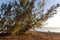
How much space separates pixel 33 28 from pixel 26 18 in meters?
0.98

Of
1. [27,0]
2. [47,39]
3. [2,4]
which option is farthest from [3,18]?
[47,39]

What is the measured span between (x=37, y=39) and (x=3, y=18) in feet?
9.69

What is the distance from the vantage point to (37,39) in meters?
15.9

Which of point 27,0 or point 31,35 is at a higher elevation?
point 27,0

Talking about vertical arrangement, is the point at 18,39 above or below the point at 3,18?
below

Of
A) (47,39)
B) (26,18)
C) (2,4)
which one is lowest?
(47,39)

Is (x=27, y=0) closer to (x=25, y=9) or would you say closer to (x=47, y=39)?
(x=25, y=9)

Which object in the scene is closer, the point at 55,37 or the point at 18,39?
the point at 18,39

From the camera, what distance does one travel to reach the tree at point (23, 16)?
16.1 metres

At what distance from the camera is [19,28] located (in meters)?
16.1

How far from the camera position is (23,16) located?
16109 mm

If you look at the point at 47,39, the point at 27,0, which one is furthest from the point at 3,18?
the point at 47,39

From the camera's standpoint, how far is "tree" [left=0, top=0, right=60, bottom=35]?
16094 millimetres

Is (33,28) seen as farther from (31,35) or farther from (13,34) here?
(13,34)
